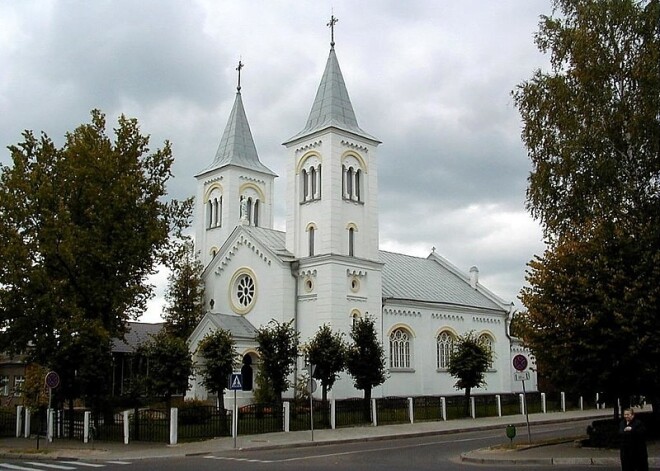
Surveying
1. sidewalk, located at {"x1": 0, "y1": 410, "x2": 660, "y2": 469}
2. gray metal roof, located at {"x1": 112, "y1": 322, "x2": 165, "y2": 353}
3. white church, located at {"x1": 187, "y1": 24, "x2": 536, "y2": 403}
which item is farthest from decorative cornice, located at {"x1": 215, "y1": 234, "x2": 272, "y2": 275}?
sidewalk, located at {"x1": 0, "y1": 410, "x2": 660, "y2": 469}

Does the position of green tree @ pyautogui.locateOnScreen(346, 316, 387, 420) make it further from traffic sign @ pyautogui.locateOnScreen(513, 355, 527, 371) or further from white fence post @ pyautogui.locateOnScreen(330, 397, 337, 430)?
traffic sign @ pyautogui.locateOnScreen(513, 355, 527, 371)

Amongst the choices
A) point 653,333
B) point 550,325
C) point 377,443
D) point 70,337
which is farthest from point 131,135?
point 653,333

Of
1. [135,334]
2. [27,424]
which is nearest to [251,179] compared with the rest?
[135,334]

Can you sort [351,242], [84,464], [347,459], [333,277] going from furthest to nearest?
[351,242]
[333,277]
[84,464]
[347,459]

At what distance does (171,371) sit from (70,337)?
4.32 m

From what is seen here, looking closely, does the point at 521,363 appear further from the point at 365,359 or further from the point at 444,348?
the point at 444,348

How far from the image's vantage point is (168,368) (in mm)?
30766

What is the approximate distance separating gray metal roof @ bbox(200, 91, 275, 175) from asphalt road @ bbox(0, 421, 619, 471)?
30948mm

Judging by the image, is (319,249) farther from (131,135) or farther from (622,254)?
(622,254)

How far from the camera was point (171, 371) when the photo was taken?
3077 centimetres

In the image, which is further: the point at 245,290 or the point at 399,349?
the point at 399,349

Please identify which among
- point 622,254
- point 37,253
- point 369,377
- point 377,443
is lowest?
point 377,443

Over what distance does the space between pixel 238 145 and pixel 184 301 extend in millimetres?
13135

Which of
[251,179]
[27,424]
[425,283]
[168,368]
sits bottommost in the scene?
[27,424]
